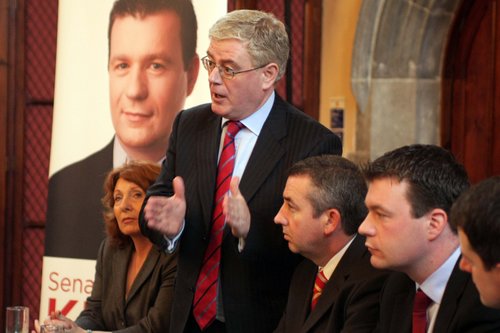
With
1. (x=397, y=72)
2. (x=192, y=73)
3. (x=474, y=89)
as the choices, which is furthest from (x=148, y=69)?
(x=474, y=89)

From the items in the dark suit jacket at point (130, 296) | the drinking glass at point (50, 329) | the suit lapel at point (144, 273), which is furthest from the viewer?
the suit lapel at point (144, 273)

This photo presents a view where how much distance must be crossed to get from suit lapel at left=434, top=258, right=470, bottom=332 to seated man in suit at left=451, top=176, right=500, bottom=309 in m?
0.22

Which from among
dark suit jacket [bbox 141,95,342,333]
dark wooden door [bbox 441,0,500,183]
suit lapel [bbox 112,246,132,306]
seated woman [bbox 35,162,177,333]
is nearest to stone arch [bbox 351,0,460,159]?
dark wooden door [bbox 441,0,500,183]

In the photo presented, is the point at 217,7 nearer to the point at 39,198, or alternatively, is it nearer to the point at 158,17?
the point at 158,17

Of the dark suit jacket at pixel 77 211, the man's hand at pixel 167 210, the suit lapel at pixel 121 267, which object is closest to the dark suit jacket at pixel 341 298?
the man's hand at pixel 167 210

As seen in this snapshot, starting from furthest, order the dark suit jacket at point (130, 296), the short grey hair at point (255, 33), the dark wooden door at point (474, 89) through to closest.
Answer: the dark wooden door at point (474, 89) < the dark suit jacket at point (130, 296) < the short grey hair at point (255, 33)

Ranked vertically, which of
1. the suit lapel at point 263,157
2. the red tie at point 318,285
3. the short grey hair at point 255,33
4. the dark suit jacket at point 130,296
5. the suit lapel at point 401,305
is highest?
the short grey hair at point 255,33

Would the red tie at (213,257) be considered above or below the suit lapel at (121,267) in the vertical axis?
above

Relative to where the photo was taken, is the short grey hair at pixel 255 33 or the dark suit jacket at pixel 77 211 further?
the dark suit jacket at pixel 77 211

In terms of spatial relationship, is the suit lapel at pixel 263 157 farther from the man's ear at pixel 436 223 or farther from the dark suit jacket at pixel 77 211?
the dark suit jacket at pixel 77 211

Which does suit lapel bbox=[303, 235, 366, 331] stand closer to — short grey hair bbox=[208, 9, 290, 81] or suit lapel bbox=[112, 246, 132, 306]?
short grey hair bbox=[208, 9, 290, 81]

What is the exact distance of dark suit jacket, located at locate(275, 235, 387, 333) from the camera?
2.87 metres

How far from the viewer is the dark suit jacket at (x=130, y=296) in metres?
3.83

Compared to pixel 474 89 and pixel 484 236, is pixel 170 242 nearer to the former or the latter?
pixel 484 236
